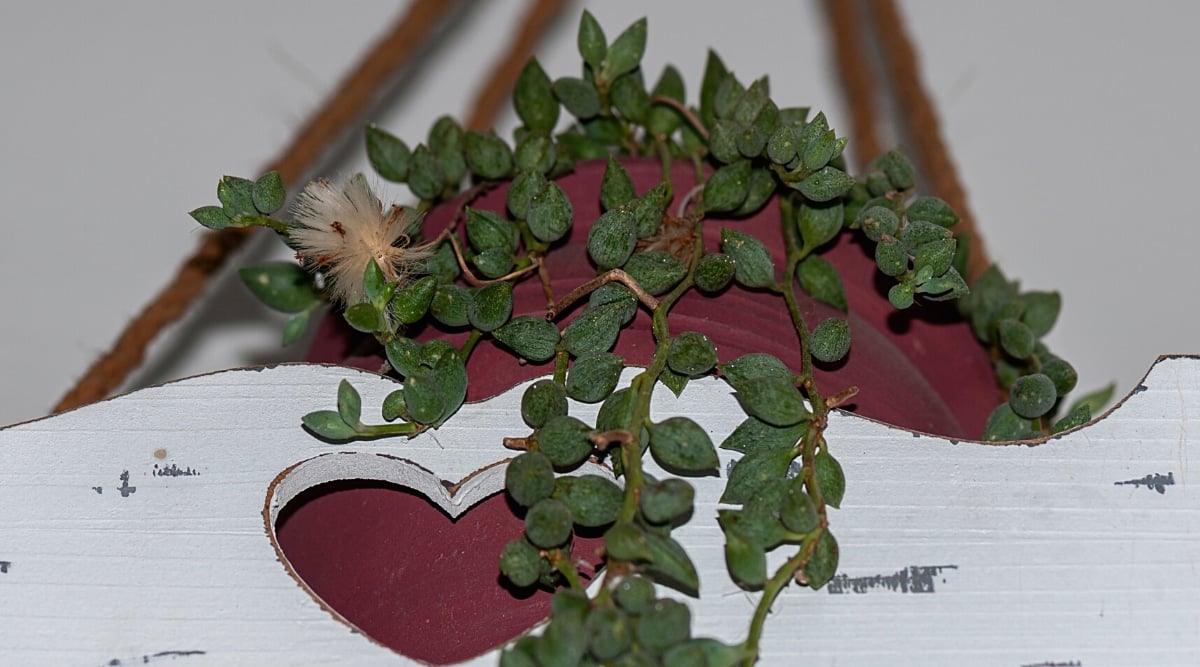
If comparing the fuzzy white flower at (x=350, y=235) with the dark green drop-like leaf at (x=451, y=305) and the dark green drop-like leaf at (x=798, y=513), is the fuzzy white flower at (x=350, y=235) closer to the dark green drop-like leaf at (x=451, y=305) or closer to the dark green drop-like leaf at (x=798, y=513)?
the dark green drop-like leaf at (x=451, y=305)

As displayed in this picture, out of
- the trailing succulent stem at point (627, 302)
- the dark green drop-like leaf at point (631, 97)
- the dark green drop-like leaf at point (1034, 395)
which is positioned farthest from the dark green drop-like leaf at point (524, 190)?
the dark green drop-like leaf at point (1034, 395)

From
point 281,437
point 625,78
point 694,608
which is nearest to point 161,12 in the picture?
point 625,78

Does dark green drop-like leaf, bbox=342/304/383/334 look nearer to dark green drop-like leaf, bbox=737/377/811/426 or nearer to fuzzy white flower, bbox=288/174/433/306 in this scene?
fuzzy white flower, bbox=288/174/433/306

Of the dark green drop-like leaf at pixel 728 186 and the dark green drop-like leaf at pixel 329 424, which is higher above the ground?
the dark green drop-like leaf at pixel 728 186

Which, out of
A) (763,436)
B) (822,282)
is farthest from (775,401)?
(822,282)

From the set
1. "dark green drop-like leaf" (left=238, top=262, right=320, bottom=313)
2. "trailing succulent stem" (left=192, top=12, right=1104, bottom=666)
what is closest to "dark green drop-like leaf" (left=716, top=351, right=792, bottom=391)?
"trailing succulent stem" (left=192, top=12, right=1104, bottom=666)

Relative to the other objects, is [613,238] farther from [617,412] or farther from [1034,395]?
[1034,395]

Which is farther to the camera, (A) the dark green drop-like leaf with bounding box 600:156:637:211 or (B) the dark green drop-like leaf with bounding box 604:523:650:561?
(A) the dark green drop-like leaf with bounding box 600:156:637:211
